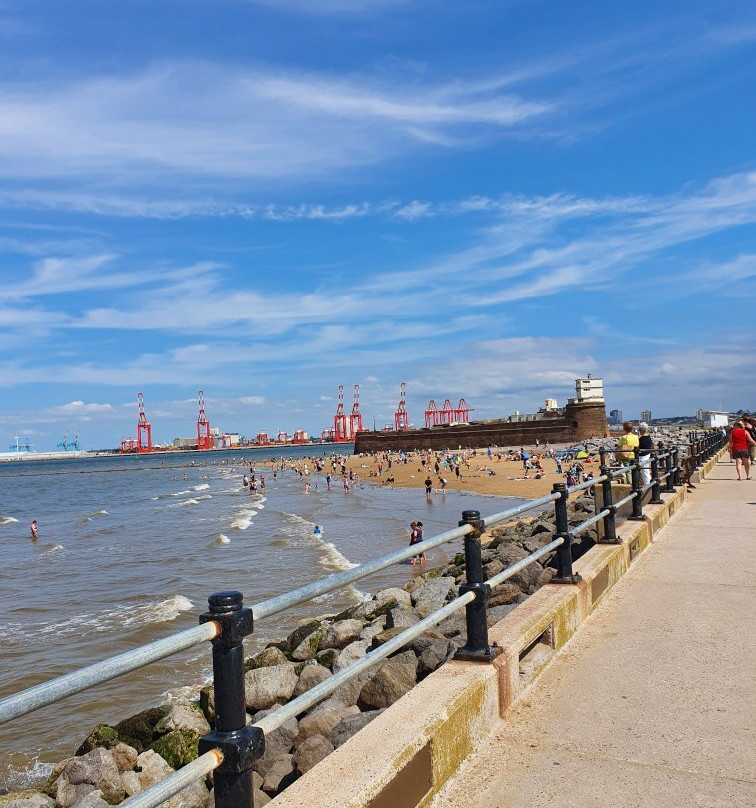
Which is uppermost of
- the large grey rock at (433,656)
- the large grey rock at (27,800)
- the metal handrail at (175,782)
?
the metal handrail at (175,782)

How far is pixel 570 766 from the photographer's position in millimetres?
3129

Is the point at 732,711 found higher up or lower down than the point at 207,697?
higher up

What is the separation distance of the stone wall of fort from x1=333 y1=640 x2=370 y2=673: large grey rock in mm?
70609

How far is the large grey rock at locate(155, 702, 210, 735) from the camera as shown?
6941mm

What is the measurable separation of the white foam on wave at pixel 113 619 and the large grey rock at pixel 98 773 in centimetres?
658

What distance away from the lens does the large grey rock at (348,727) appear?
183 inches

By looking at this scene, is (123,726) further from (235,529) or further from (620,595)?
(235,529)

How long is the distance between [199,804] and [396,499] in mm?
33806

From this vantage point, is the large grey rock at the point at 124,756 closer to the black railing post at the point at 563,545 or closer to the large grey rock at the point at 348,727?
the large grey rock at the point at 348,727

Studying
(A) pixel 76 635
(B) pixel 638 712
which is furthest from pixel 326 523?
(B) pixel 638 712

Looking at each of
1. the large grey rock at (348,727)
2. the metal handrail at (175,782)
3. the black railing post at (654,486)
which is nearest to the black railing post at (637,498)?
the black railing post at (654,486)

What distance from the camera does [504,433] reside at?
81.9 m

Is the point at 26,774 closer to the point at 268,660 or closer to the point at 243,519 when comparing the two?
the point at 268,660

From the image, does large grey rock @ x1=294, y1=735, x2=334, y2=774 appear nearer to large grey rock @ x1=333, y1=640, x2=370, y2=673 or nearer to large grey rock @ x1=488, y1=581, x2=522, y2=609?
large grey rock @ x1=333, y1=640, x2=370, y2=673
